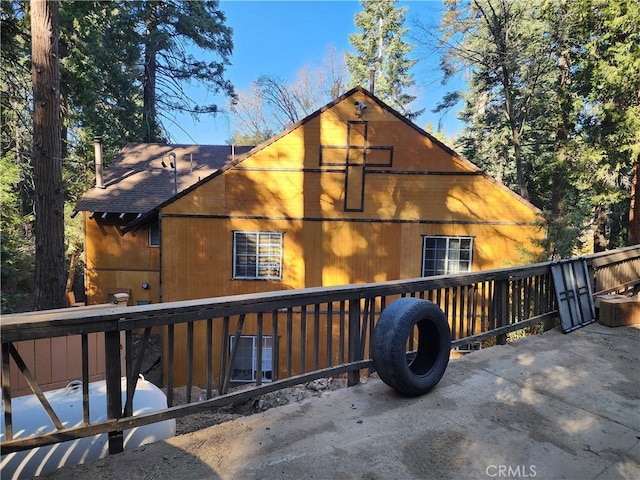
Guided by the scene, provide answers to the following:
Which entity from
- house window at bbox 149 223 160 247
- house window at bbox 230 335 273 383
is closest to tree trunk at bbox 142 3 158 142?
house window at bbox 149 223 160 247

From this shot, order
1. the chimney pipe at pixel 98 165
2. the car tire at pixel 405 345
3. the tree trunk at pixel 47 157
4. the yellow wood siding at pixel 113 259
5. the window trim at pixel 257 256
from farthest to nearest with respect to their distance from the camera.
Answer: the chimney pipe at pixel 98 165, the yellow wood siding at pixel 113 259, the window trim at pixel 257 256, the tree trunk at pixel 47 157, the car tire at pixel 405 345

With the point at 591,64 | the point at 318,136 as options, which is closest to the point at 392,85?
the point at 591,64

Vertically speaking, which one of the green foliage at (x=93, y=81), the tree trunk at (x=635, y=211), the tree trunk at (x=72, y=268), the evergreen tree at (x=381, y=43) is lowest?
the tree trunk at (x=72, y=268)

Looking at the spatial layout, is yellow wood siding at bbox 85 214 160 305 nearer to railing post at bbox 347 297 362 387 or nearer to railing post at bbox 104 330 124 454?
railing post at bbox 347 297 362 387

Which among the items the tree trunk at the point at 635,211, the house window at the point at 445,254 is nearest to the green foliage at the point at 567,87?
the tree trunk at the point at 635,211

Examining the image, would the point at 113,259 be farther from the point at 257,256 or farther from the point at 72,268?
the point at 257,256

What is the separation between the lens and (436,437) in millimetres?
2465

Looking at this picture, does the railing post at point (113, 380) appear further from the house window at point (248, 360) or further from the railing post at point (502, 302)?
the house window at point (248, 360)

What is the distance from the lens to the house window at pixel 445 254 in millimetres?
9938

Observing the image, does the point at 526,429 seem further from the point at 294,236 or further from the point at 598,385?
the point at 294,236

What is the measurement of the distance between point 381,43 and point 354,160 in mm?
22251

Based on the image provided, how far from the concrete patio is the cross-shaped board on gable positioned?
276 inches

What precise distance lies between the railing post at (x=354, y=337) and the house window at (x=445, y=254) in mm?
7040

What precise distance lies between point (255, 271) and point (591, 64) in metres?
12.5
